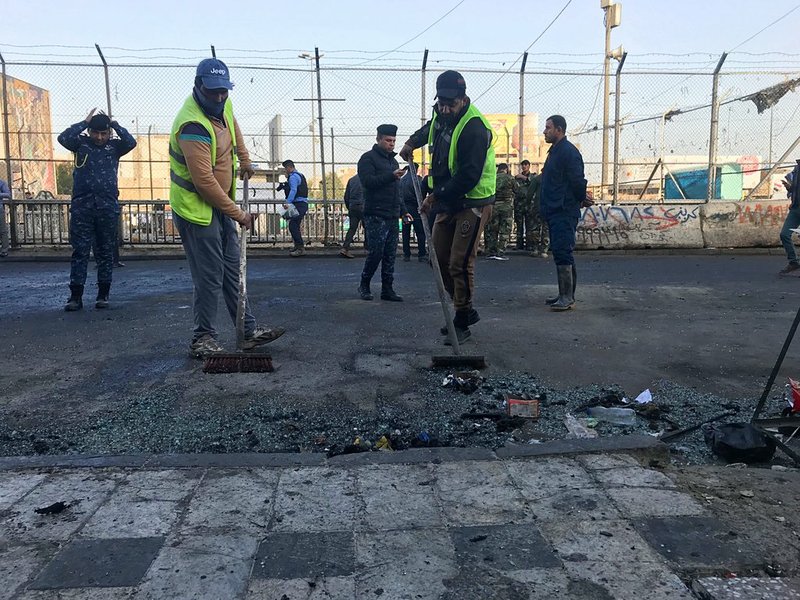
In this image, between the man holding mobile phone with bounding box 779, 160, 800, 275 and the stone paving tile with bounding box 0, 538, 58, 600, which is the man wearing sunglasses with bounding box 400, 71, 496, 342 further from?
the man holding mobile phone with bounding box 779, 160, 800, 275

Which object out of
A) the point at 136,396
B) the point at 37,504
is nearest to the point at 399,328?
the point at 136,396

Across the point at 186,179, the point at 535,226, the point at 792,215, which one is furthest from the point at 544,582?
the point at 535,226

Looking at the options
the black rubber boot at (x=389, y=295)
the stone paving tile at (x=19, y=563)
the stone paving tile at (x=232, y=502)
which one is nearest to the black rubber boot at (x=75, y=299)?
the black rubber boot at (x=389, y=295)

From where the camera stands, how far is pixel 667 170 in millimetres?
17234

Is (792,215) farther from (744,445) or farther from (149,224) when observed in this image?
(149,224)

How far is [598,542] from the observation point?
2.23 metres

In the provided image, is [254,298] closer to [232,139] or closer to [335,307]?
[335,307]

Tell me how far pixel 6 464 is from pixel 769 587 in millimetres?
2944

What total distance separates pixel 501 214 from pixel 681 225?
12.8 feet

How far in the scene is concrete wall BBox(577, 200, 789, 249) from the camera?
13.6 metres

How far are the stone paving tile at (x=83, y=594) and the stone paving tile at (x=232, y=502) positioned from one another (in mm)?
357

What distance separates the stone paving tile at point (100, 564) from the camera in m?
2.01

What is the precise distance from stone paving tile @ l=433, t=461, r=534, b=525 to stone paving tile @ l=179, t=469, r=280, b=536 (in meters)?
0.68

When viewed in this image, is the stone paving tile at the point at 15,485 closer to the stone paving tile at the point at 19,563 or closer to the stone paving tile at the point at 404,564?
the stone paving tile at the point at 19,563
